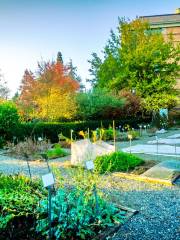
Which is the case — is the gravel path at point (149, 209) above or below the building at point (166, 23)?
below

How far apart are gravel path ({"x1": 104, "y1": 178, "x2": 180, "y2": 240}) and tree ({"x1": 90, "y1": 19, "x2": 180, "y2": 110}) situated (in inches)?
635

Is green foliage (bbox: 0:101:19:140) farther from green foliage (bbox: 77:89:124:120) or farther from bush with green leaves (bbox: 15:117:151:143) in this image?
green foliage (bbox: 77:89:124:120)

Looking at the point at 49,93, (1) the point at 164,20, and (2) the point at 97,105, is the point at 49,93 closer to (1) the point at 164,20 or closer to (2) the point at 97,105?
(2) the point at 97,105

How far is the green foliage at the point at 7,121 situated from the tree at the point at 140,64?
11187 millimetres

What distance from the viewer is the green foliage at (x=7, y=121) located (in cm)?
1109

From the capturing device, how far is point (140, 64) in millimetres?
20797

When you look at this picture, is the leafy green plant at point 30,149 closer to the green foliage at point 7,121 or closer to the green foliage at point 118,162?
the green foliage at point 7,121

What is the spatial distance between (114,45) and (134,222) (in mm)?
20545

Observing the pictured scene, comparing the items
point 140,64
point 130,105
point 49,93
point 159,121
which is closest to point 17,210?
point 49,93

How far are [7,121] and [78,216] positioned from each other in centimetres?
856

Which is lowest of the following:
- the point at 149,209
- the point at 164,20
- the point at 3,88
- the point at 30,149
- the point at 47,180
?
the point at 149,209

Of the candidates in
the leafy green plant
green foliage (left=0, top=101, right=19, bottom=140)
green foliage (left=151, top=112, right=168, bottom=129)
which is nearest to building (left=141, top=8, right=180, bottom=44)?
green foliage (left=151, top=112, right=168, bottom=129)

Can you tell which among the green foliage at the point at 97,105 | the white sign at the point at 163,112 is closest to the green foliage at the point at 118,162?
the green foliage at the point at 97,105

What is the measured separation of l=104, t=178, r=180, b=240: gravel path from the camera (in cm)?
322
